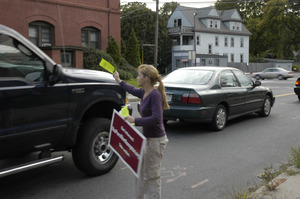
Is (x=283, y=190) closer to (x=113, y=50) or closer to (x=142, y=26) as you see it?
(x=113, y=50)

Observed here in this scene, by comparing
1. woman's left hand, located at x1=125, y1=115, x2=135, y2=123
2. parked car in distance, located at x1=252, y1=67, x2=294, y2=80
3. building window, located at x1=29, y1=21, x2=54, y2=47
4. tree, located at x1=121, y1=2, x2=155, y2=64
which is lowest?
parked car in distance, located at x1=252, y1=67, x2=294, y2=80

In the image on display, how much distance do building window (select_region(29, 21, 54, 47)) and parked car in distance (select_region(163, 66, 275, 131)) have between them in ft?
51.1

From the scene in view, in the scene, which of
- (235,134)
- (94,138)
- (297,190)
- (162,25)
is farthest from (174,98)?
(162,25)

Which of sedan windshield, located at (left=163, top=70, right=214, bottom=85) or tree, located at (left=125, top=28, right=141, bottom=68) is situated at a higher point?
tree, located at (left=125, top=28, right=141, bottom=68)

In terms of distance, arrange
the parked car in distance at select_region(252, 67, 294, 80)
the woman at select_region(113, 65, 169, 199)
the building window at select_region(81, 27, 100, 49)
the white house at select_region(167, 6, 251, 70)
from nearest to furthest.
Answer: the woman at select_region(113, 65, 169, 199)
the building window at select_region(81, 27, 100, 49)
the parked car in distance at select_region(252, 67, 294, 80)
the white house at select_region(167, 6, 251, 70)

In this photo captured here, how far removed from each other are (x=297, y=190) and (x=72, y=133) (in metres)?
2.94

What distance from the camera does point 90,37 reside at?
2577cm

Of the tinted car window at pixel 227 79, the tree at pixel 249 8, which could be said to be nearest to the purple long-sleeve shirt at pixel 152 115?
the tinted car window at pixel 227 79

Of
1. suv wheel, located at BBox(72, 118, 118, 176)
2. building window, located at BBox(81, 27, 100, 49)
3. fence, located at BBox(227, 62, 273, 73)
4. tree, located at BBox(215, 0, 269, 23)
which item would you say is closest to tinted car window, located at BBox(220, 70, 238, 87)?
suv wheel, located at BBox(72, 118, 118, 176)

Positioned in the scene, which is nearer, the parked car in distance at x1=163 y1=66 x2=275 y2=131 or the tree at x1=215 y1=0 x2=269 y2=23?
the parked car in distance at x1=163 y1=66 x2=275 y2=131

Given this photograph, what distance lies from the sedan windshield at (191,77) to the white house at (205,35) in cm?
4509

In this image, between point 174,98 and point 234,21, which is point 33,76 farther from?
point 234,21

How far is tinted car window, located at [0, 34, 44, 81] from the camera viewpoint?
4.10m

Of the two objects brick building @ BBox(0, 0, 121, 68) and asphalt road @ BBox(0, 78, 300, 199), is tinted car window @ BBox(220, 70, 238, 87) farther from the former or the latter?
brick building @ BBox(0, 0, 121, 68)
